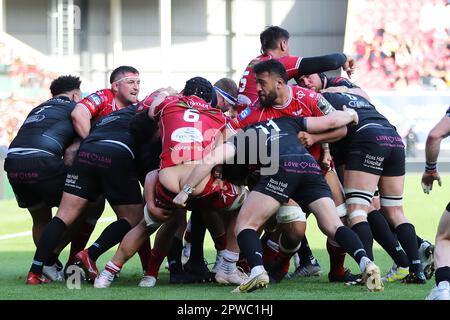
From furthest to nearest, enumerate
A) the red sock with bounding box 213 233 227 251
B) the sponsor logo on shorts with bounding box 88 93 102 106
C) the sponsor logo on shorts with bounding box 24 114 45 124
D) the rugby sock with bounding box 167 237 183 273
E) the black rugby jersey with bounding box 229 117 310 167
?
the sponsor logo on shorts with bounding box 88 93 102 106 < the sponsor logo on shorts with bounding box 24 114 45 124 < the rugby sock with bounding box 167 237 183 273 < the red sock with bounding box 213 233 227 251 < the black rugby jersey with bounding box 229 117 310 167

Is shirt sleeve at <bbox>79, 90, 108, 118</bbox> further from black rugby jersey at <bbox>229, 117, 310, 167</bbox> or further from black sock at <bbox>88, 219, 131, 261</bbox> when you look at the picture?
black rugby jersey at <bbox>229, 117, 310, 167</bbox>

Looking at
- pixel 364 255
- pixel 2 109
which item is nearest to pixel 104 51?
pixel 2 109

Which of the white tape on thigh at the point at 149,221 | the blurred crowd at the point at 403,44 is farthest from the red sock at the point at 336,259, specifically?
the blurred crowd at the point at 403,44

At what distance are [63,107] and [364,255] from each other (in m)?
3.15

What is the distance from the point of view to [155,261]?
778 cm

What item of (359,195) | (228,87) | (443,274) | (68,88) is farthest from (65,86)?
(443,274)

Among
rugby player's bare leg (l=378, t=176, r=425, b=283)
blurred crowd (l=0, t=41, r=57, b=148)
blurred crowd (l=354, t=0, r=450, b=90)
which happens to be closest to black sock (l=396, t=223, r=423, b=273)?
rugby player's bare leg (l=378, t=176, r=425, b=283)

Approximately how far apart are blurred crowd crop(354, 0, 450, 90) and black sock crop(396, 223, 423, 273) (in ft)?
76.5

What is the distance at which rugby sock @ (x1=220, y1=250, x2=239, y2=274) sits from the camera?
7879 millimetres

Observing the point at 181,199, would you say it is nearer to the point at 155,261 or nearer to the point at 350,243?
the point at 155,261

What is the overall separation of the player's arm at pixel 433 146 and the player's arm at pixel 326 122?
2.17ft

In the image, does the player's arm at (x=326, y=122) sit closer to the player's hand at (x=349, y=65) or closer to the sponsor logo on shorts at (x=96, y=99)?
the player's hand at (x=349, y=65)

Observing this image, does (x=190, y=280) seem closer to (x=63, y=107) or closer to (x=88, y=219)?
(x=88, y=219)

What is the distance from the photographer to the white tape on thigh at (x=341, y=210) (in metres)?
8.01
